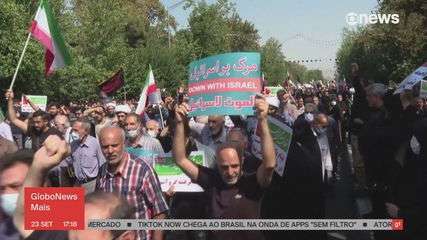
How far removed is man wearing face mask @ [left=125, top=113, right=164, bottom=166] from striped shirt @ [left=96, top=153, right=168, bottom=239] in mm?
1898

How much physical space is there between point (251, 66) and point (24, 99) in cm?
1218

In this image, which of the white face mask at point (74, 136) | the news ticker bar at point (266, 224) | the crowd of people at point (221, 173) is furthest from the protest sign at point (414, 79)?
the white face mask at point (74, 136)

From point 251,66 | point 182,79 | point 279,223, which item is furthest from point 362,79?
point 182,79

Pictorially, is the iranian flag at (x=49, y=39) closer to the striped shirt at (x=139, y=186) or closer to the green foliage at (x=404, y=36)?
the striped shirt at (x=139, y=186)

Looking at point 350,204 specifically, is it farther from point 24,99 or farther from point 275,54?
point 275,54

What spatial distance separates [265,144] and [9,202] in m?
1.65

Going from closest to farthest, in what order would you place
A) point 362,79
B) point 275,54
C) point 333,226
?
point 333,226 < point 362,79 < point 275,54

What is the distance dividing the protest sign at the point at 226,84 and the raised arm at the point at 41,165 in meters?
1.97

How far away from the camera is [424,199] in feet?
15.1

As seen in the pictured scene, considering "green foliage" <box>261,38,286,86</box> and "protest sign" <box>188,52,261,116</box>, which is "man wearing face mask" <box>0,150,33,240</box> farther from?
"green foliage" <box>261,38,286,86</box>

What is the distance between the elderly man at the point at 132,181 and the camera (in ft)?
16.1

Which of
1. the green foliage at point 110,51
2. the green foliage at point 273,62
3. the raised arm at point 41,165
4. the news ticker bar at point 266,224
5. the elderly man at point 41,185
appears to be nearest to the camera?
the elderly man at point 41,185

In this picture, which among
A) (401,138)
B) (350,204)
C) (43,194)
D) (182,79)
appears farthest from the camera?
(182,79)

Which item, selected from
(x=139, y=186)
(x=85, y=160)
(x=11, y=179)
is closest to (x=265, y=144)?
(x=139, y=186)
